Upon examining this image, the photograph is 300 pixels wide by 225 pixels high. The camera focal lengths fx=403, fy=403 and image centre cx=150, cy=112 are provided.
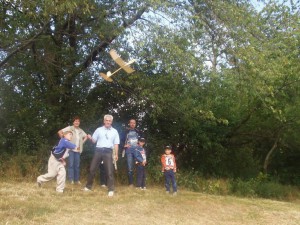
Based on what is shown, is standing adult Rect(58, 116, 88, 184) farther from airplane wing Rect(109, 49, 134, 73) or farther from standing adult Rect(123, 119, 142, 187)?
airplane wing Rect(109, 49, 134, 73)

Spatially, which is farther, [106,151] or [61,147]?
[106,151]

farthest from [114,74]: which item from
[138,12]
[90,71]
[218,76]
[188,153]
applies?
[188,153]

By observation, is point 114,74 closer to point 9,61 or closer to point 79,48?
point 79,48

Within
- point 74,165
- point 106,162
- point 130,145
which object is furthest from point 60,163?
point 130,145

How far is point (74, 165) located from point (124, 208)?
2.87 meters

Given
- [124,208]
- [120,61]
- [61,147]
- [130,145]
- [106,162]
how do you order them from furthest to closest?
[130,145] < [120,61] < [106,162] < [61,147] < [124,208]

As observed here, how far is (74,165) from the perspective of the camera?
34.5 feet

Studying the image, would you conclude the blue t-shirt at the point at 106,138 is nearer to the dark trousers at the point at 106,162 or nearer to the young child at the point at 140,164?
the dark trousers at the point at 106,162

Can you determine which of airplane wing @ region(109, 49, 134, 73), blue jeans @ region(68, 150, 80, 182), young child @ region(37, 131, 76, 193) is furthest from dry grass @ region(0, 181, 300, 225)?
airplane wing @ region(109, 49, 134, 73)

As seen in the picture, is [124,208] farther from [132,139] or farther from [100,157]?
[132,139]

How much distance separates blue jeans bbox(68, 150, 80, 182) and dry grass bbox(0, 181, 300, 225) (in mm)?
430

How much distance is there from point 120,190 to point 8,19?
5.21 metres

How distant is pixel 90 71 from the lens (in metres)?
13.1

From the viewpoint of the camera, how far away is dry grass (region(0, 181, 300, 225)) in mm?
6995
